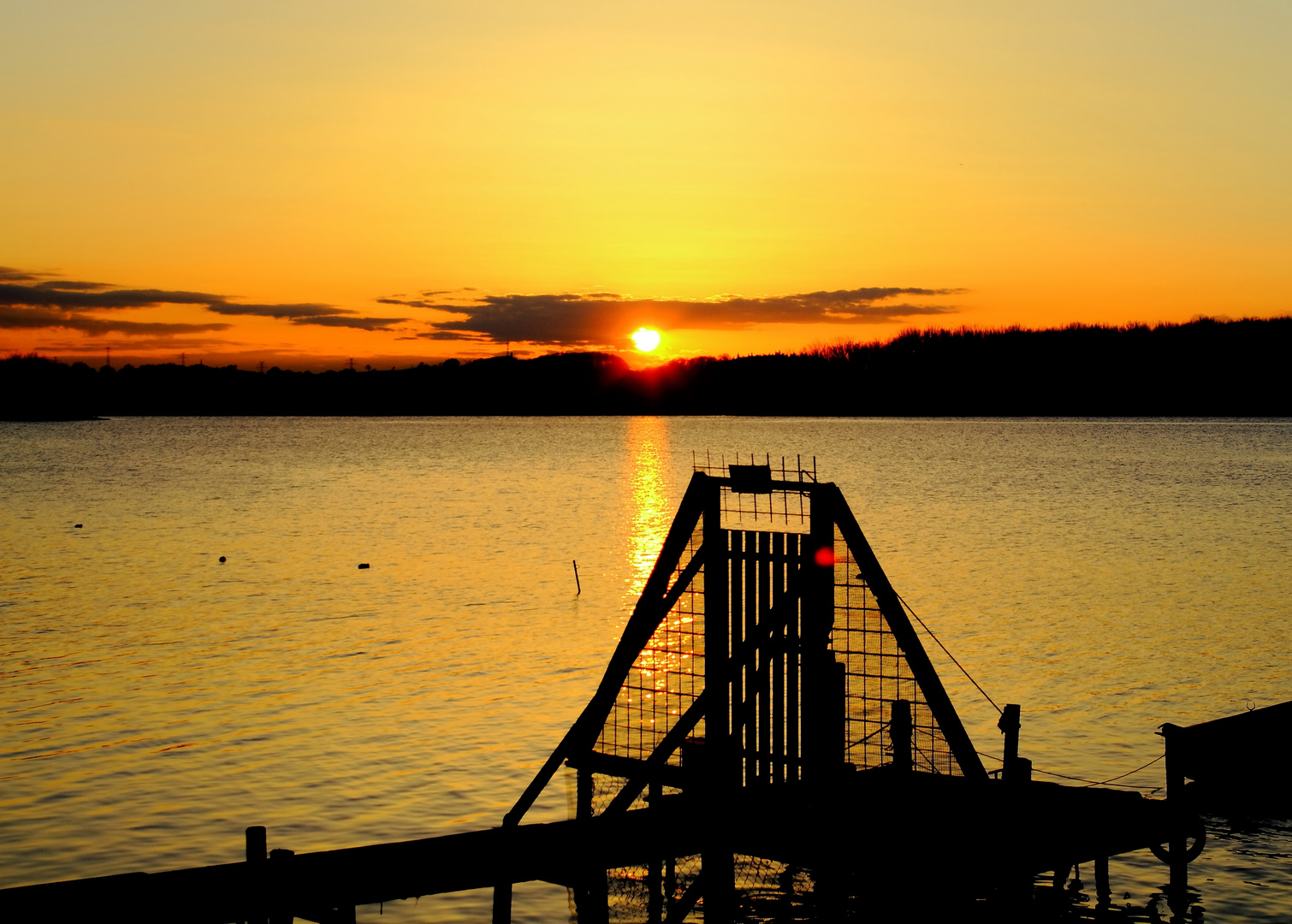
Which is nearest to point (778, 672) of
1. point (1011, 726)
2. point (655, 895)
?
point (1011, 726)

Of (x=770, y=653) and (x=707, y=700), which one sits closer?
(x=707, y=700)

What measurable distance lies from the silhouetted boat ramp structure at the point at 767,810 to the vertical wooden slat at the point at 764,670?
0.02 metres

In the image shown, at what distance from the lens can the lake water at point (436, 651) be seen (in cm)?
2070

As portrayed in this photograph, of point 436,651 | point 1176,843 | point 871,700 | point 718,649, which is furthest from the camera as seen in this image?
point 436,651

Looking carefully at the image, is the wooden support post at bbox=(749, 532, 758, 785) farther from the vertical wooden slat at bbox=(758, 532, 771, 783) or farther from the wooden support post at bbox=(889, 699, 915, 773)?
the wooden support post at bbox=(889, 699, 915, 773)

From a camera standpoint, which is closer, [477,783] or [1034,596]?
[477,783]

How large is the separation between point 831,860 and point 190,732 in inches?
733

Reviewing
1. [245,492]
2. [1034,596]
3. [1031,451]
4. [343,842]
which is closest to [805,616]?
[343,842]

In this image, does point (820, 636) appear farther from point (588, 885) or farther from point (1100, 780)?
point (1100, 780)

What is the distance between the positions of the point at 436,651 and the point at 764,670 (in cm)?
2330

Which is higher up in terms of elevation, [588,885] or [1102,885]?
[588,885]

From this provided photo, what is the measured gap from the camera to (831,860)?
1247 cm

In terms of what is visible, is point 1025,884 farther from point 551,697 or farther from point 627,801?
point 551,697

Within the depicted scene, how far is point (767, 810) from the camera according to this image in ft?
37.7
